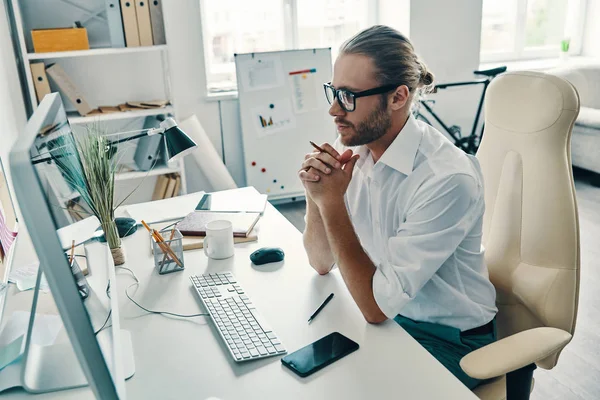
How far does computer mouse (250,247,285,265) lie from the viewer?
154 cm

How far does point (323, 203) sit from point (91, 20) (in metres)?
2.72

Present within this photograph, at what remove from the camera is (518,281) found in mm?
1399

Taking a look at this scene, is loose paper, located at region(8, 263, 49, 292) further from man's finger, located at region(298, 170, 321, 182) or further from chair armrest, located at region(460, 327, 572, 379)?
chair armrest, located at region(460, 327, 572, 379)

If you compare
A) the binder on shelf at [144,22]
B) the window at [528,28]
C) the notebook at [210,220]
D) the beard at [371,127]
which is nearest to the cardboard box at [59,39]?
the binder on shelf at [144,22]

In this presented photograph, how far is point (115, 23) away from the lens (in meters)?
3.19

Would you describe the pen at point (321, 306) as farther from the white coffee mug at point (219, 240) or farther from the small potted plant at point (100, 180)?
the small potted plant at point (100, 180)

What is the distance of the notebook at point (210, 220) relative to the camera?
1.73 metres

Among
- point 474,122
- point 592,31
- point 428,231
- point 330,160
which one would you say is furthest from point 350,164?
point 592,31

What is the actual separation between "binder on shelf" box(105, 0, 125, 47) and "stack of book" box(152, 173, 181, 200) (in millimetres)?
869

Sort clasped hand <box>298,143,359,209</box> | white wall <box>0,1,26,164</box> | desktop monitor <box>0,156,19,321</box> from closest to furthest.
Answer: clasped hand <box>298,143,359,209</box>, desktop monitor <box>0,156,19,321</box>, white wall <box>0,1,26,164</box>

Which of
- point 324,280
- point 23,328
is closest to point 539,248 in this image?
point 324,280

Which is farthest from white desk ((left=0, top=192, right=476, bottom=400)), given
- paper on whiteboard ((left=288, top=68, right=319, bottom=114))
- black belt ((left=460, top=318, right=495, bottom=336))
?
paper on whiteboard ((left=288, top=68, right=319, bottom=114))

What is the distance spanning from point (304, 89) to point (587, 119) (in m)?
2.24

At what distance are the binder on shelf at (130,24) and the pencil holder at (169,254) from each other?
2.07m
